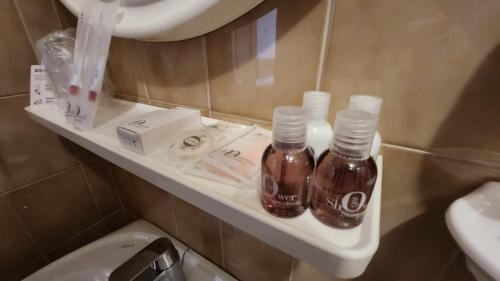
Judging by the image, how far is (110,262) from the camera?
0.57 m

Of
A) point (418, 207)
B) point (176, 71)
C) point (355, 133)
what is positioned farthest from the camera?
point (176, 71)

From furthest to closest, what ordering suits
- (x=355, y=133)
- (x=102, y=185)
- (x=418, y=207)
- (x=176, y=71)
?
(x=102, y=185), (x=176, y=71), (x=418, y=207), (x=355, y=133)

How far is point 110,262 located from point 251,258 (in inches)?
15.5

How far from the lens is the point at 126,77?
472 mm

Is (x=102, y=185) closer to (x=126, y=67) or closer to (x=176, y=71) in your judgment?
(x=126, y=67)

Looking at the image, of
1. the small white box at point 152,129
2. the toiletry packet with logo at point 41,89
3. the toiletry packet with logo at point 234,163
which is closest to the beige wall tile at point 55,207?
the toiletry packet with logo at point 41,89

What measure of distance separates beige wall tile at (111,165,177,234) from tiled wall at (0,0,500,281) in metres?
0.30

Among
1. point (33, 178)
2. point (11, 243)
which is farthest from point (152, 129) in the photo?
point (11, 243)

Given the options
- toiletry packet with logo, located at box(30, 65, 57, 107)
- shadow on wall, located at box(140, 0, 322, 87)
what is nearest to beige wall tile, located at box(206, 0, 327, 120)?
shadow on wall, located at box(140, 0, 322, 87)

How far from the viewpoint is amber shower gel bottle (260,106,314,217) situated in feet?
0.55

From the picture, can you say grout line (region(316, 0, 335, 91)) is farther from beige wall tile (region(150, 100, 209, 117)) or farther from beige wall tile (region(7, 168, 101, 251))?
beige wall tile (region(7, 168, 101, 251))

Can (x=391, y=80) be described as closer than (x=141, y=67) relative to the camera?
Yes

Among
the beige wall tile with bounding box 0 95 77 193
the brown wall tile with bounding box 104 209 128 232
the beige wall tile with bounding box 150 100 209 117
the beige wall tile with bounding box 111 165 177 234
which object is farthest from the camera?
the brown wall tile with bounding box 104 209 128 232

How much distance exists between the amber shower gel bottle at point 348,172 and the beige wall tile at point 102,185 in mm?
722
